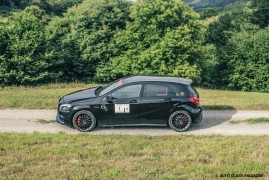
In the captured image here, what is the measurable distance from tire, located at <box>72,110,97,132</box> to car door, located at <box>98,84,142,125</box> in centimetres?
34

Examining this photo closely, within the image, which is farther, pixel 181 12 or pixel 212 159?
pixel 181 12

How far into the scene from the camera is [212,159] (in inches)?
346

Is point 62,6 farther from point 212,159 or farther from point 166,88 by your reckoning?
point 212,159

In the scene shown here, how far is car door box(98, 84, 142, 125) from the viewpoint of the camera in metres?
11.1

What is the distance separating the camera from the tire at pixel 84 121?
1113 cm

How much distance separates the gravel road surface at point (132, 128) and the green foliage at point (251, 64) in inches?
847

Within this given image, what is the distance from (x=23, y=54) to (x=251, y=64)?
21087 mm

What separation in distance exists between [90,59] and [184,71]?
26.7 ft

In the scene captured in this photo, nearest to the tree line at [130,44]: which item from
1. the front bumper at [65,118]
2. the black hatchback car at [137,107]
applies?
the front bumper at [65,118]

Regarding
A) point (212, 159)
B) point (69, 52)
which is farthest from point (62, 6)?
point (212, 159)

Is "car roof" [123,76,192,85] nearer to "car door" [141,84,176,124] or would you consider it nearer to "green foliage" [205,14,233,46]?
"car door" [141,84,176,124]

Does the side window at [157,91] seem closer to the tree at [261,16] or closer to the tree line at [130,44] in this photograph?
the tree line at [130,44]

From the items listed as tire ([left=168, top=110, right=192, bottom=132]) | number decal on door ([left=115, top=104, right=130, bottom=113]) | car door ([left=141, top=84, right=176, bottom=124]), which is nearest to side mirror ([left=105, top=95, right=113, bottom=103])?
number decal on door ([left=115, top=104, right=130, bottom=113])

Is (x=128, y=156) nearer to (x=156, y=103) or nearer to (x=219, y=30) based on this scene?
(x=156, y=103)
